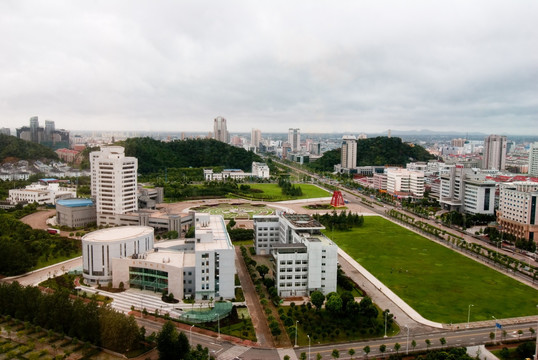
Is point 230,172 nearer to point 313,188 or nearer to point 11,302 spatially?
point 313,188

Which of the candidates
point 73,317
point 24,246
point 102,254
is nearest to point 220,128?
point 24,246

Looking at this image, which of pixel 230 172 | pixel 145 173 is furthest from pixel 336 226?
pixel 145 173

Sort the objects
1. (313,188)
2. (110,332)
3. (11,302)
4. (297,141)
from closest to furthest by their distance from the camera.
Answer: (110,332) < (11,302) < (313,188) < (297,141)

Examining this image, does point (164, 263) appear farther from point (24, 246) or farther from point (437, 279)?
point (437, 279)

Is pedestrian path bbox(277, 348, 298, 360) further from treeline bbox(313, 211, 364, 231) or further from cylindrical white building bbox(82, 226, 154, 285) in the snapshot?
treeline bbox(313, 211, 364, 231)

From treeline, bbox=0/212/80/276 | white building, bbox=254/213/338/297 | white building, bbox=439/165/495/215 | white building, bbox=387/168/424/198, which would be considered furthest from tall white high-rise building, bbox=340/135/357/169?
white building, bbox=254/213/338/297

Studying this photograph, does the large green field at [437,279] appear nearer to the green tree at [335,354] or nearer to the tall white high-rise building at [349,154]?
the green tree at [335,354]
